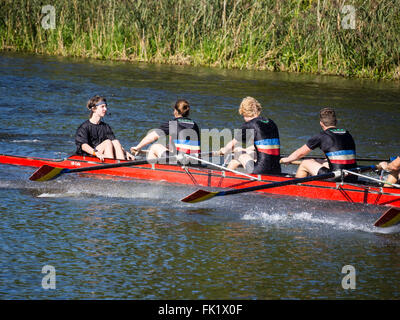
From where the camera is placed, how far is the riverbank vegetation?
74.5ft

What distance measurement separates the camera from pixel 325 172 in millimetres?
10805

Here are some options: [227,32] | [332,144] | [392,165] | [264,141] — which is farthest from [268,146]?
[227,32]

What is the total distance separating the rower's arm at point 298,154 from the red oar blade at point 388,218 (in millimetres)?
1660

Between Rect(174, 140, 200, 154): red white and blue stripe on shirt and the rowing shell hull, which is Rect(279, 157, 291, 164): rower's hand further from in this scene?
Rect(174, 140, 200, 154): red white and blue stripe on shirt

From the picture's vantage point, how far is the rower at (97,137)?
478 inches

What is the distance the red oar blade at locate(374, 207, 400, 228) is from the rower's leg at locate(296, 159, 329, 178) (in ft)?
5.63

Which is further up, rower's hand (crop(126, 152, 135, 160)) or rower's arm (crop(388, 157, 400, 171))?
rower's arm (crop(388, 157, 400, 171))

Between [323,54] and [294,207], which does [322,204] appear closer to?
[294,207]

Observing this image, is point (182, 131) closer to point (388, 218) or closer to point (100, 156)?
point (100, 156)

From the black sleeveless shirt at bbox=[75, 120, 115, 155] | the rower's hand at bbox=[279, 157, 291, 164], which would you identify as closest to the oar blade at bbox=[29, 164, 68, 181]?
the black sleeveless shirt at bbox=[75, 120, 115, 155]

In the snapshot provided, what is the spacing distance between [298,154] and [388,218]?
197 cm

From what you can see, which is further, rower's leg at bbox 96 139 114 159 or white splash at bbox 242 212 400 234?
rower's leg at bbox 96 139 114 159

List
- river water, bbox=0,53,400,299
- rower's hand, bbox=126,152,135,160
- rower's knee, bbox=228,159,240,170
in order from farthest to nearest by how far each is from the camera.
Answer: rower's hand, bbox=126,152,135,160
rower's knee, bbox=228,159,240,170
river water, bbox=0,53,400,299
